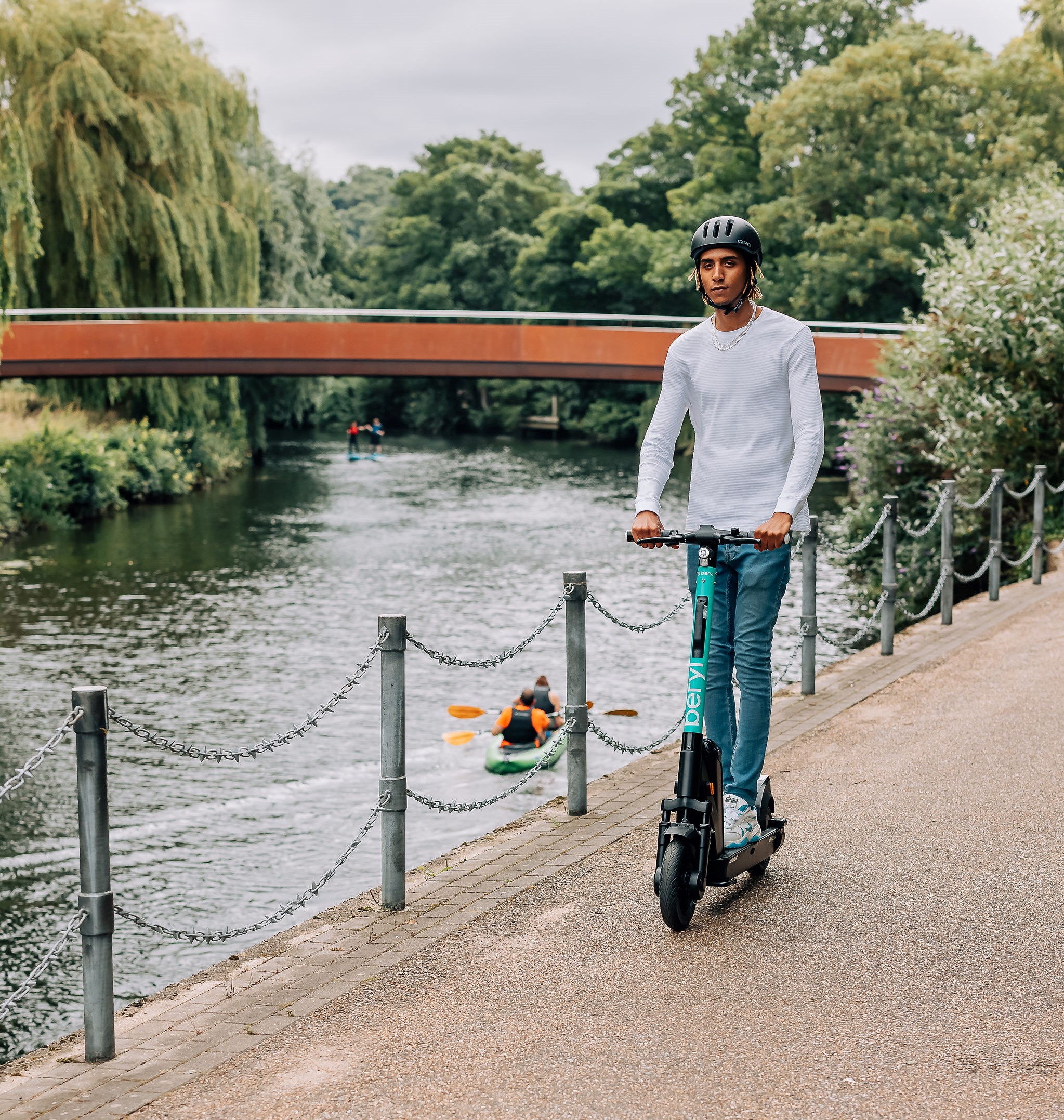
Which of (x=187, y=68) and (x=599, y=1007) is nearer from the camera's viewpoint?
(x=599, y=1007)

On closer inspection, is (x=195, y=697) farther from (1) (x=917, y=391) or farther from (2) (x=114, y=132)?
(2) (x=114, y=132)

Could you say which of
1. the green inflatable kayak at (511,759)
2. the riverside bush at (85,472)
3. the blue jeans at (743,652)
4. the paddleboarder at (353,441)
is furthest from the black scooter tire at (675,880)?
the paddleboarder at (353,441)

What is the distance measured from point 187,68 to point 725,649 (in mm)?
31036

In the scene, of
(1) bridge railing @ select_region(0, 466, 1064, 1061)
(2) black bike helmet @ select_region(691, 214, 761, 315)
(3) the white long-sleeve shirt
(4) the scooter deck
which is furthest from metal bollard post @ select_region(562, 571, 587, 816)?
(2) black bike helmet @ select_region(691, 214, 761, 315)

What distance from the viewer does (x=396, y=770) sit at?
17.2ft

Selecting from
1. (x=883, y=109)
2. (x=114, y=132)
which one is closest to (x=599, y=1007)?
(x=114, y=132)

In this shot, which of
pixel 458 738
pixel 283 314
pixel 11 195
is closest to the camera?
pixel 458 738

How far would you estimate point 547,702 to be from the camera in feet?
44.3

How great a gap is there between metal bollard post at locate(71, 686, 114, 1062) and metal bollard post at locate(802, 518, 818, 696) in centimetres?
511

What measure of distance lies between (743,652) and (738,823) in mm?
562

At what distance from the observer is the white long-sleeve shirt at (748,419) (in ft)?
15.2

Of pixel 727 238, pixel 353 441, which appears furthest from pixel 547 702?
pixel 353 441

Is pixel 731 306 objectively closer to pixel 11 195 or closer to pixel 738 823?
pixel 738 823

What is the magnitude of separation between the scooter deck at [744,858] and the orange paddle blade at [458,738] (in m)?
8.23
